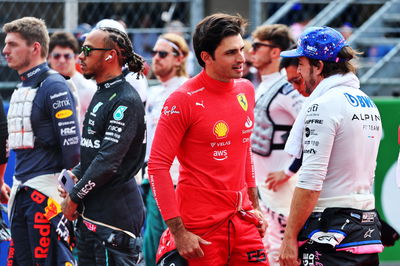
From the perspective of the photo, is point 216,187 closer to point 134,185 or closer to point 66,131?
point 134,185

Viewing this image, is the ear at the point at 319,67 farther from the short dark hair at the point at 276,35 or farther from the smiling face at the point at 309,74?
the short dark hair at the point at 276,35

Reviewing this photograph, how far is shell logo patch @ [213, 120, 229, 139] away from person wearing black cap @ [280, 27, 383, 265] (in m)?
0.41

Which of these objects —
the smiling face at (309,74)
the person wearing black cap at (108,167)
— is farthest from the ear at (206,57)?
the person wearing black cap at (108,167)

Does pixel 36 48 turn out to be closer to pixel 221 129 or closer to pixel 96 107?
pixel 96 107

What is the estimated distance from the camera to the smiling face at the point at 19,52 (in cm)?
596

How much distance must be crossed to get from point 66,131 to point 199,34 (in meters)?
1.53

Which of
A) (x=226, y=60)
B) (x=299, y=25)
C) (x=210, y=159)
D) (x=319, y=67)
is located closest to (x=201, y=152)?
(x=210, y=159)

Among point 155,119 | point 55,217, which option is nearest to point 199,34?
point 55,217

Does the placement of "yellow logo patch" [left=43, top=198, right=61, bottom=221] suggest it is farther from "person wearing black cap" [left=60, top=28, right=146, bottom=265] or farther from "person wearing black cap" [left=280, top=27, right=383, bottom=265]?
"person wearing black cap" [left=280, top=27, right=383, bottom=265]

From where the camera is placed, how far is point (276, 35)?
699 centimetres

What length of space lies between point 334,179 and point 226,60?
92 centimetres

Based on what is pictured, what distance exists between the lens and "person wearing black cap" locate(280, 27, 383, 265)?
423 centimetres

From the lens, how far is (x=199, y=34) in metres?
4.55

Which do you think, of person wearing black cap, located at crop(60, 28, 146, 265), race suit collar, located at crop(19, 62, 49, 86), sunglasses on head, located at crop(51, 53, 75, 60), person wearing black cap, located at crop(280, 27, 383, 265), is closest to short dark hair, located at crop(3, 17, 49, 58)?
race suit collar, located at crop(19, 62, 49, 86)
